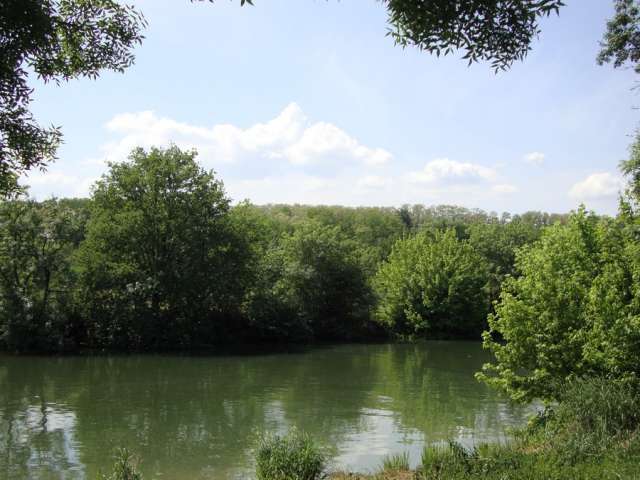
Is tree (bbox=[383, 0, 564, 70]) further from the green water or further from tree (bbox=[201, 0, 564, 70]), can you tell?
the green water

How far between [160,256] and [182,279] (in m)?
1.98

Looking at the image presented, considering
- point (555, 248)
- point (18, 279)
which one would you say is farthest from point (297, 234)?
point (555, 248)

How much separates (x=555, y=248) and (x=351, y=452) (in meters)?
7.16

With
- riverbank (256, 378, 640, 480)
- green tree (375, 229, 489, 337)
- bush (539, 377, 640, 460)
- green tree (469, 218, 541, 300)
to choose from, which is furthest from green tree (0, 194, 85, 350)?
green tree (469, 218, 541, 300)

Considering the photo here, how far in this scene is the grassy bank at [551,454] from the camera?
8.03 meters

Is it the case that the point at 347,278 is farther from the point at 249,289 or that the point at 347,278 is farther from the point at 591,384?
the point at 591,384

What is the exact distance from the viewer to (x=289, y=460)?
927cm

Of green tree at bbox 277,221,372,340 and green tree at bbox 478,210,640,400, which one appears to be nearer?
green tree at bbox 478,210,640,400

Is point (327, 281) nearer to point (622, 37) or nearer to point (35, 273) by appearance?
point (35, 273)

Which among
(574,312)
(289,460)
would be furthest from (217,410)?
(574,312)

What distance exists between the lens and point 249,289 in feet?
130

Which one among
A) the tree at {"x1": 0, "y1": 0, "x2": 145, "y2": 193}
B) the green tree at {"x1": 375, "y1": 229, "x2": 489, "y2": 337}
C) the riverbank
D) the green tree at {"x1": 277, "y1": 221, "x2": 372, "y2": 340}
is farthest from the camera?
the green tree at {"x1": 375, "y1": 229, "x2": 489, "y2": 337}

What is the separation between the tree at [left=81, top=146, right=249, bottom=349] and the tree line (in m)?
Result: 0.07

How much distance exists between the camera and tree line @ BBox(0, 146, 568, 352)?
33.3 m
